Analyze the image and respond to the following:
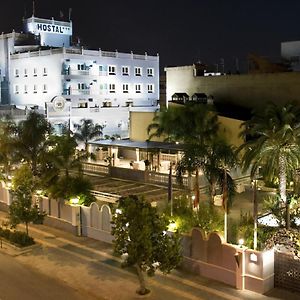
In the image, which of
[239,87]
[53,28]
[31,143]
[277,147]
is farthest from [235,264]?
[53,28]

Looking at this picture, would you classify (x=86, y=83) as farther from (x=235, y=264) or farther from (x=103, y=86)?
(x=235, y=264)

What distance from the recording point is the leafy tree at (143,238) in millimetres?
15867

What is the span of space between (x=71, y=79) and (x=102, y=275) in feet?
125

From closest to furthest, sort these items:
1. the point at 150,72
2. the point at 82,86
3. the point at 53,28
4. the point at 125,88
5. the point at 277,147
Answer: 1. the point at 277,147
2. the point at 82,86
3. the point at 125,88
4. the point at 150,72
5. the point at 53,28

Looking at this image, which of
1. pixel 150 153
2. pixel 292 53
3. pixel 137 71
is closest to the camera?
pixel 150 153

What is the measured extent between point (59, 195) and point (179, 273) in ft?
27.8

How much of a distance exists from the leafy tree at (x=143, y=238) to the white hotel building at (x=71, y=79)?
3318cm

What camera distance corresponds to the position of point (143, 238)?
1584 centimetres

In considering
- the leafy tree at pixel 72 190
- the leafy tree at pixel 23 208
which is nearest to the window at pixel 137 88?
the leafy tree at pixel 72 190

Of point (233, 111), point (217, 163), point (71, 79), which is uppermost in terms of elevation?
point (71, 79)

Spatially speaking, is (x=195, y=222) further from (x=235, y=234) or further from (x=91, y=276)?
(x=91, y=276)

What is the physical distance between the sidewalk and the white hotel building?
27267 mm

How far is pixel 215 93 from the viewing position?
44.1 meters

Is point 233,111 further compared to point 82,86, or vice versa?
point 82,86
